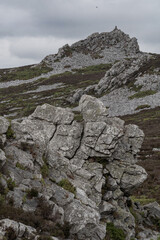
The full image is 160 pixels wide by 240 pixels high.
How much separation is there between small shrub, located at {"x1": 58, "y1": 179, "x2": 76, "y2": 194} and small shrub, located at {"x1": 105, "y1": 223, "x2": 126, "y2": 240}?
330 centimetres

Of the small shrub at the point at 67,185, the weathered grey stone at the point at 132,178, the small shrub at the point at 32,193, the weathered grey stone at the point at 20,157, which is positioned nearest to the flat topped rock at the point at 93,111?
the weathered grey stone at the point at 132,178

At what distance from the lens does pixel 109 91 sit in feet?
390

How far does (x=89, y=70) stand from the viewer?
185 m

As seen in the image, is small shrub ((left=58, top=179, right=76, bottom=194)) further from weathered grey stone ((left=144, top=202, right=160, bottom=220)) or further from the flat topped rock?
weathered grey stone ((left=144, top=202, right=160, bottom=220))

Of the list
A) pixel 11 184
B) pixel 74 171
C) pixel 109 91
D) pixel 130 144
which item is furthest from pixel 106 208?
pixel 109 91

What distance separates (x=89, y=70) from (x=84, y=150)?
169 metres

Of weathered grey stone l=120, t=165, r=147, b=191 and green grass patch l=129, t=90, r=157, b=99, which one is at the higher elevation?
green grass patch l=129, t=90, r=157, b=99

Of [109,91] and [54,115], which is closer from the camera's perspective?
[54,115]

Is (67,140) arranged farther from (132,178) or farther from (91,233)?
(91,233)

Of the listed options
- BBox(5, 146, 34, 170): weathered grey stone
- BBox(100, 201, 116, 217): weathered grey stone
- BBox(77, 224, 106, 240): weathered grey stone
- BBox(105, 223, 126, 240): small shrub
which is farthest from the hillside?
BBox(5, 146, 34, 170): weathered grey stone

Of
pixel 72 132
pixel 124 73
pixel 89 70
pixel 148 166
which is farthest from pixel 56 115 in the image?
pixel 89 70

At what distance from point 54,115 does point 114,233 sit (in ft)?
33.3

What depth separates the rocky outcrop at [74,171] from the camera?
41.7 ft

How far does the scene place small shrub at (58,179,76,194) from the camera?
1534 centimetres
